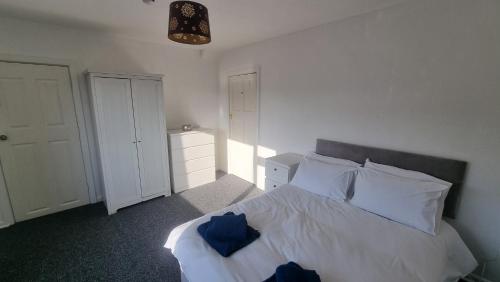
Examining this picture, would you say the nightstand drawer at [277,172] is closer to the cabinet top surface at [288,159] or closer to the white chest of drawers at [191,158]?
the cabinet top surface at [288,159]

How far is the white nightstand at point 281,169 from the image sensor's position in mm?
2516

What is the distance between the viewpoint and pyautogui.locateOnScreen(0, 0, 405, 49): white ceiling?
75.8 inches

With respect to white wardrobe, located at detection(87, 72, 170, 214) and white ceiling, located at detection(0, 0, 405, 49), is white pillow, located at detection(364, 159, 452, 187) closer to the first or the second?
white ceiling, located at detection(0, 0, 405, 49)

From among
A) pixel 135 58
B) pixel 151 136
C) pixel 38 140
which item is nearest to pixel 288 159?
pixel 151 136

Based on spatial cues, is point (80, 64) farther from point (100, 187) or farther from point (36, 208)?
point (36, 208)

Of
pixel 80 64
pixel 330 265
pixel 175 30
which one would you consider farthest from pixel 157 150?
pixel 330 265

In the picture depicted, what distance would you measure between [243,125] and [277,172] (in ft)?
4.36

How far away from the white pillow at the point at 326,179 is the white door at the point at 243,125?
1.40 m

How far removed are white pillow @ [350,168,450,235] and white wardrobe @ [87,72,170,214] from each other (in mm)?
2593

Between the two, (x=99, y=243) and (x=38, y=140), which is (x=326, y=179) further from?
(x=38, y=140)

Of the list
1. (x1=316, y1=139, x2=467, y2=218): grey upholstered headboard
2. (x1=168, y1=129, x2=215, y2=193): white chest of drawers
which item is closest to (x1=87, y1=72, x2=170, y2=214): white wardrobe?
Answer: (x1=168, y1=129, x2=215, y2=193): white chest of drawers

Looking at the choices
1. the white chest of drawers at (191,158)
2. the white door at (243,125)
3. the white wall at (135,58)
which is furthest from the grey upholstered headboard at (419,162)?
the white wall at (135,58)

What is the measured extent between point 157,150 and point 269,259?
7.80 feet

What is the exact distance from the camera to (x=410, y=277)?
113 centimetres
